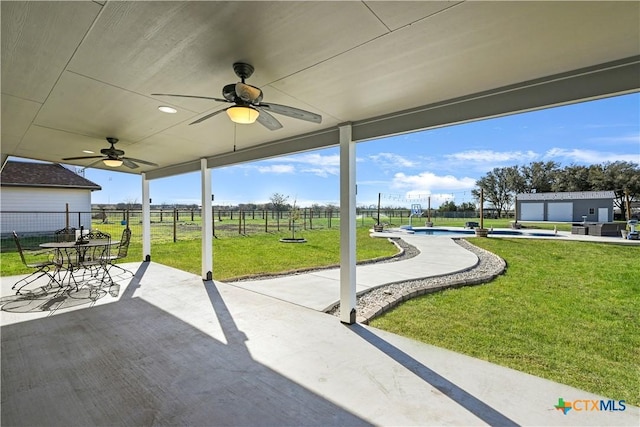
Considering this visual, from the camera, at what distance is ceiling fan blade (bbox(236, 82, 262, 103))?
6.38ft

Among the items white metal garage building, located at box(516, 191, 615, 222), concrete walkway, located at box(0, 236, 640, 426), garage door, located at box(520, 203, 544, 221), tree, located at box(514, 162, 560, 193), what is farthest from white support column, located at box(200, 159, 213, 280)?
tree, located at box(514, 162, 560, 193)

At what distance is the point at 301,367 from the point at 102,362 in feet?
5.61

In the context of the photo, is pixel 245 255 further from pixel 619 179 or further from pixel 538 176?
pixel 538 176

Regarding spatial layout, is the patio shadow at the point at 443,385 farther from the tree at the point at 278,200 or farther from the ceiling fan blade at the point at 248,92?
the tree at the point at 278,200

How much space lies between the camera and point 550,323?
3.37m

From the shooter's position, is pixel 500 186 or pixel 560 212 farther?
pixel 500 186

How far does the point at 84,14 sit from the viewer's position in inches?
59.9

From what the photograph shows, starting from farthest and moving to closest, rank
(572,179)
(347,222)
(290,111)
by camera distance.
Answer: (572,179) < (347,222) < (290,111)

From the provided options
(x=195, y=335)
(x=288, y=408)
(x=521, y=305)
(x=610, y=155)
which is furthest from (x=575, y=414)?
(x=610, y=155)

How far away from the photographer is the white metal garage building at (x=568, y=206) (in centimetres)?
1370

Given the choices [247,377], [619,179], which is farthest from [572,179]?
[247,377]

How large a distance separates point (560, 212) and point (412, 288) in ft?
60.1

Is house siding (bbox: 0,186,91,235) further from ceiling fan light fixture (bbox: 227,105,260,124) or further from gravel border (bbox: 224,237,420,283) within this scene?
ceiling fan light fixture (bbox: 227,105,260,124)

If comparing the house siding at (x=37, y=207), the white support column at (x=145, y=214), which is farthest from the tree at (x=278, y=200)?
the white support column at (x=145, y=214)
